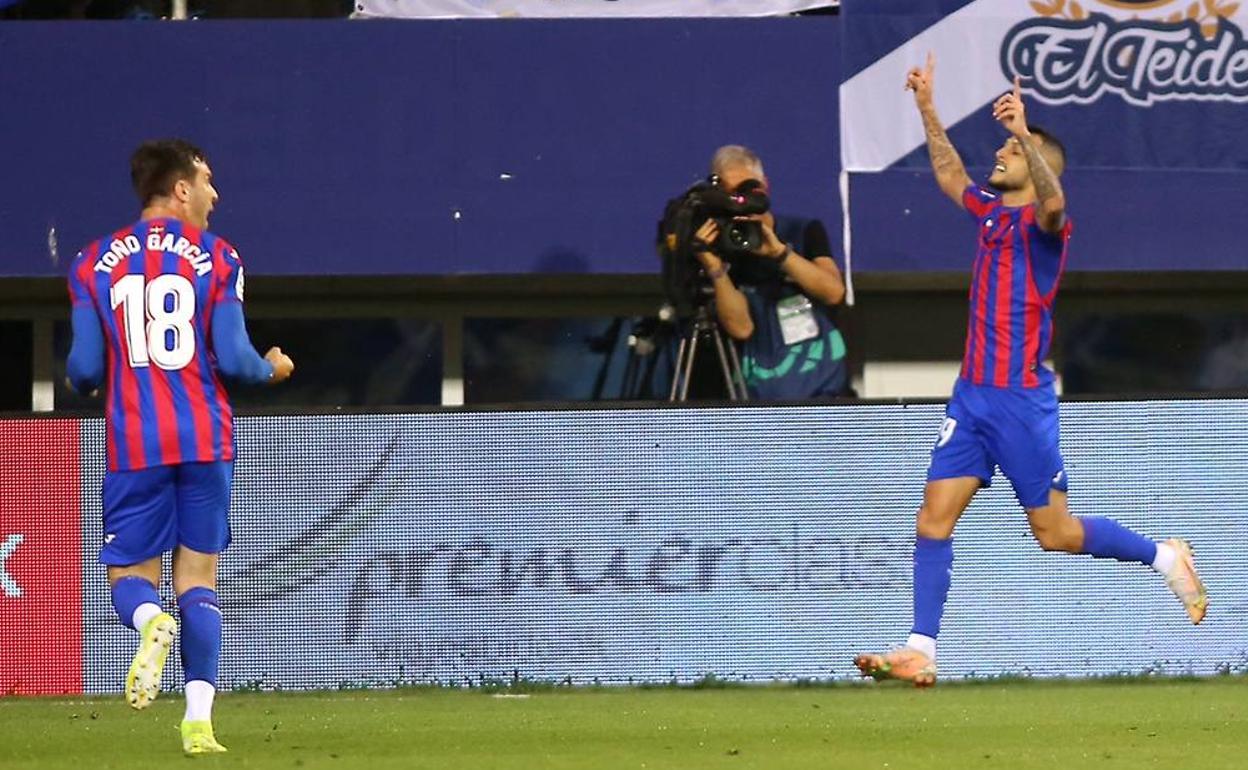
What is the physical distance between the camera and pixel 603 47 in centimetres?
1391

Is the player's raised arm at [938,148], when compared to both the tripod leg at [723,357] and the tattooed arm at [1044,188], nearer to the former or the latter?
the tattooed arm at [1044,188]

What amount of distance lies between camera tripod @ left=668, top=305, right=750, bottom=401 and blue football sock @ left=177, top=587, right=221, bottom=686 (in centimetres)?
521

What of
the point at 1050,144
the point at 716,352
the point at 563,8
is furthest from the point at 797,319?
the point at 1050,144

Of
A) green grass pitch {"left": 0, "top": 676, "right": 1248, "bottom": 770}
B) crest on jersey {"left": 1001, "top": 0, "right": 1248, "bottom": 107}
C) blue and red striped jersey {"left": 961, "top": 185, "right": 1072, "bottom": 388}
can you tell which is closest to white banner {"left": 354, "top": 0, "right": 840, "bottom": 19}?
crest on jersey {"left": 1001, "top": 0, "right": 1248, "bottom": 107}

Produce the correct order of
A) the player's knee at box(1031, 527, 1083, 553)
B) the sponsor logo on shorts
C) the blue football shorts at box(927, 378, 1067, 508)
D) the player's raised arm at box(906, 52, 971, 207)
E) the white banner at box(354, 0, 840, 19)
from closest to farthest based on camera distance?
the blue football shorts at box(927, 378, 1067, 508) → the player's knee at box(1031, 527, 1083, 553) → the player's raised arm at box(906, 52, 971, 207) → the sponsor logo on shorts → the white banner at box(354, 0, 840, 19)

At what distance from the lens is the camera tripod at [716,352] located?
491 inches

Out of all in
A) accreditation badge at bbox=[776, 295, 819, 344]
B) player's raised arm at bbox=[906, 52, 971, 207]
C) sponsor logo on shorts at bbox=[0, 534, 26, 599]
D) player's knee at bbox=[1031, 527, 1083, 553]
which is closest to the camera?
player's knee at bbox=[1031, 527, 1083, 553]

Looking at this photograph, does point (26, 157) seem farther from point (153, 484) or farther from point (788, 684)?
point (153, 484)

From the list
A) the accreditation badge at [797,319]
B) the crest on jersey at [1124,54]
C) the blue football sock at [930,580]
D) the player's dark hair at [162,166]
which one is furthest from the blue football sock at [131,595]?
the crest on jersey at [1124,54]

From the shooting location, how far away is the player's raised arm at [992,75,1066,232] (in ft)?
26.6

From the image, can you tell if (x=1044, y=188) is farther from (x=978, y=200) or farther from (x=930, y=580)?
(x=930, y=580)

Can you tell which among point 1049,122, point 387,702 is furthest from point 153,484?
point 1049,122

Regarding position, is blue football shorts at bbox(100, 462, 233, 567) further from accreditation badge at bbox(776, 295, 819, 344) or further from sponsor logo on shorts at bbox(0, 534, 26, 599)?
accreditation badge at bbox(776, 295, 819, 344)

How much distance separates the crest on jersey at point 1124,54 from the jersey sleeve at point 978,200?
17.1 feet
